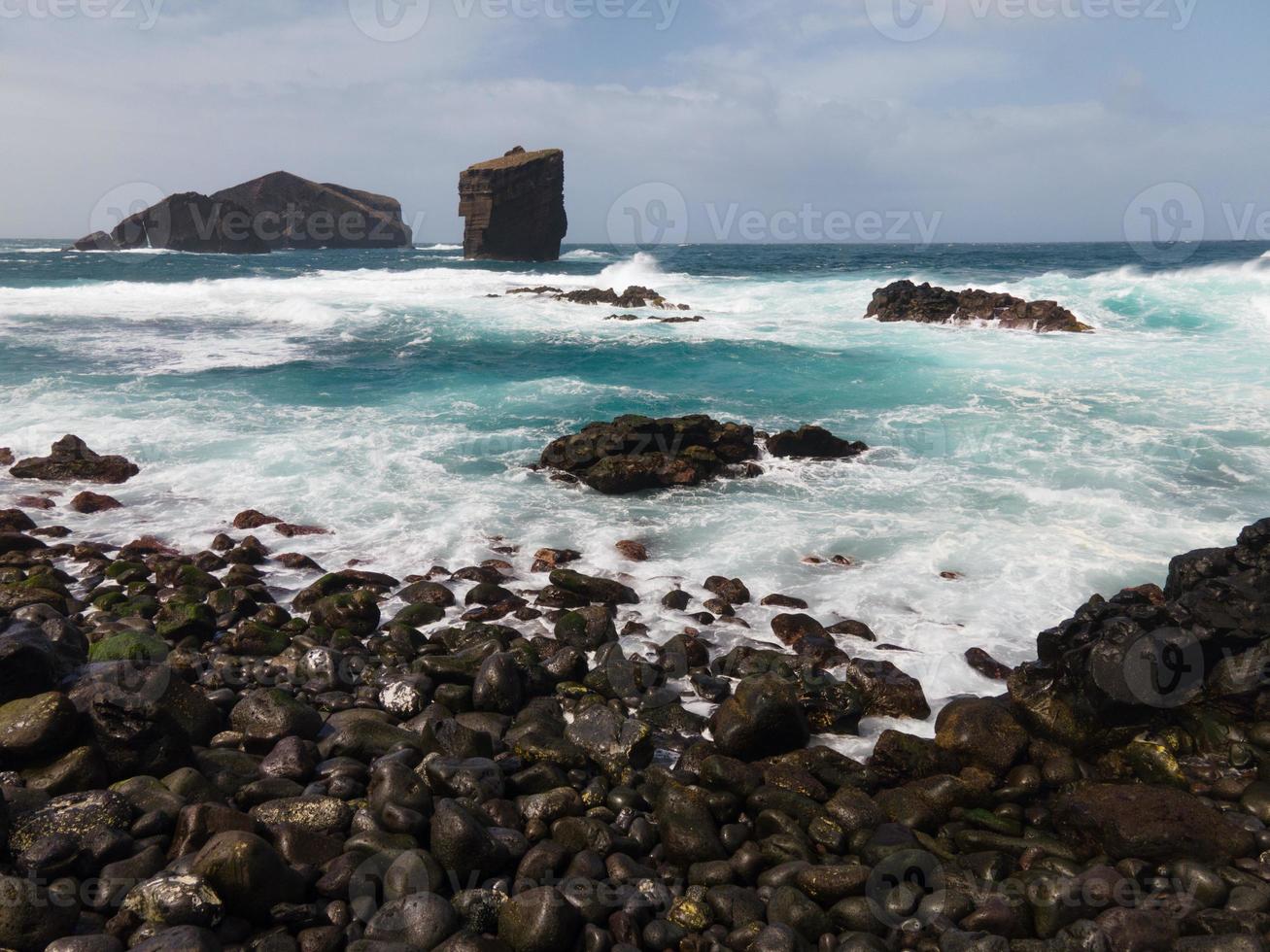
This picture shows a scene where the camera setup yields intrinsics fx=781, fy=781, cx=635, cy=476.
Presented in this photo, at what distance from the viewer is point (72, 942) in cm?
358

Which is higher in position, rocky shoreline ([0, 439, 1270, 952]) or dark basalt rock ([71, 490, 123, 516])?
dark basalt rock ([71, 490, 123, 516])

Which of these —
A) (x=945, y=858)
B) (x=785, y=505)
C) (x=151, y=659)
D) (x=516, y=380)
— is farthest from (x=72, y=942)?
(x=516, y=380)

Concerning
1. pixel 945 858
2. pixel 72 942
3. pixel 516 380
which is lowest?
pixel 945 858

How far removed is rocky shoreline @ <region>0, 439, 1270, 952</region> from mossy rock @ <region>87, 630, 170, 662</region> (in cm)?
3

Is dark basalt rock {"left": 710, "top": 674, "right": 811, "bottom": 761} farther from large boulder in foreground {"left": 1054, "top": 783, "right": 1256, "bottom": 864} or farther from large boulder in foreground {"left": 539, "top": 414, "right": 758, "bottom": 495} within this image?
large boulder in foreground {"left": 539, "top": 414, "right": 758, "bottom": 495}

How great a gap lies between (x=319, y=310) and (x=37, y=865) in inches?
1289

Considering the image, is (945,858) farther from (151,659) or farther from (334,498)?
(334,498)

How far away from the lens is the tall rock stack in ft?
240

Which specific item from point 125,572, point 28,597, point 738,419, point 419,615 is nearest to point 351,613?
point 419,615

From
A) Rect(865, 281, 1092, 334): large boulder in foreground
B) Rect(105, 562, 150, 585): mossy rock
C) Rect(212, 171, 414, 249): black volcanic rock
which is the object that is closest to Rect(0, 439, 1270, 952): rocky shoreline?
Rect(105, 562, 150, 585): mossy rock

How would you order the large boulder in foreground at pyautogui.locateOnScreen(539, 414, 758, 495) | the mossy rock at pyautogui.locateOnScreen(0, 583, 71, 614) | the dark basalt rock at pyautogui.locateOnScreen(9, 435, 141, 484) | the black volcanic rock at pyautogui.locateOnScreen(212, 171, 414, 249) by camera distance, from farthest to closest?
the black volcanic rock at pyautogui.locateOnScreen(212, 171, 414, 249), the large boulder in foreground at pyautogui.locateOnScreen(539, 414, 758, 495), the dark basalt rock at pyautogui.locateOnScreen(9, 435, 141, 484), the mossy rock at pyautogui.locateOnScreen(0, 583, 71, 614)

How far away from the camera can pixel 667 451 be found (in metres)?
13.3

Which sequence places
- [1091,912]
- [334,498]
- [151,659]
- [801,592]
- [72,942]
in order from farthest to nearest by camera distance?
[334,498] < [801,592] < [151,659] < [1091,912] < [72,942]

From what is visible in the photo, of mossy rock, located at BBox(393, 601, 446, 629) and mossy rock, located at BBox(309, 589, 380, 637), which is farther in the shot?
mossy rock, located at BBox(393, 601, 446, 629)
